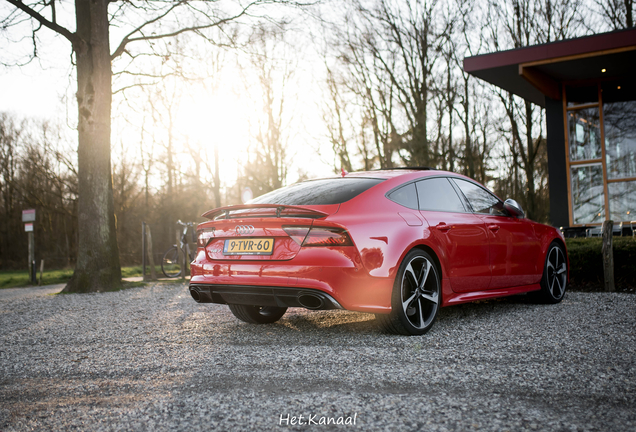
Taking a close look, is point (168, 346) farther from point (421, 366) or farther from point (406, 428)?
point (406, 428)

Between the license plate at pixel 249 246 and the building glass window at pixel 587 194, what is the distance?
12.5 m

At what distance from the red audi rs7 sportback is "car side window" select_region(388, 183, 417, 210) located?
0.04 feet

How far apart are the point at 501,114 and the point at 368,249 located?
23.1 meters

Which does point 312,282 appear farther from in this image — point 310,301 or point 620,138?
point 620,138

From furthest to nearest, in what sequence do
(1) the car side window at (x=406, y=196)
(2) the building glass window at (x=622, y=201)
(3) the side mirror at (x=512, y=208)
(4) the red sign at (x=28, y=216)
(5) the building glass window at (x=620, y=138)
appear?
(4) the red sign at (x=28, y=216)
(5) the building glass window at (x=620, y=138)
(2) the building glass window at (x=622, y=201)
(3) the side mirror at (x=512, y=208)
(1) the car side window at (x=406, y=196)

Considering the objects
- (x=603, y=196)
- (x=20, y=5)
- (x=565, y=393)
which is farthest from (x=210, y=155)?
(x=565, y=393)

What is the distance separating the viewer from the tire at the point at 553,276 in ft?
20.5

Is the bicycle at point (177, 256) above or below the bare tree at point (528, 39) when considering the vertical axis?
below

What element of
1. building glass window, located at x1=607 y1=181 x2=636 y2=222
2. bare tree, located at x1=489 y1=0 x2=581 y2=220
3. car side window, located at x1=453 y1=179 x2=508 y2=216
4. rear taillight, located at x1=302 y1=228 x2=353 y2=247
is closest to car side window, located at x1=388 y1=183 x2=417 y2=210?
rear taillight, located at x1=302 y1=228 x2=353 y2=247

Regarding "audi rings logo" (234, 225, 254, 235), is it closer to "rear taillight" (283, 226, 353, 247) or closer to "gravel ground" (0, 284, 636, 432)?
"rear taillight" (283, 226, 353, 247)

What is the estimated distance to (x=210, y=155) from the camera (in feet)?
84.2

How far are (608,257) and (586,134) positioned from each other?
7.98 meters

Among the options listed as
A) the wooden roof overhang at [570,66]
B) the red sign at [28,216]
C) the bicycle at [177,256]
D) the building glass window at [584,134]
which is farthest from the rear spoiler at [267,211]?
the red sign at [28,216]

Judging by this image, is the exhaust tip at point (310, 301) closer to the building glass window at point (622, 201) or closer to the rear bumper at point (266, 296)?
the rear bumper at point (266, 296)
